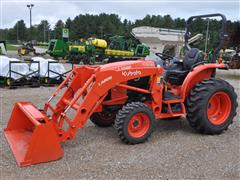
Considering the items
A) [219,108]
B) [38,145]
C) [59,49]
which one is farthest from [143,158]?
[59,49]

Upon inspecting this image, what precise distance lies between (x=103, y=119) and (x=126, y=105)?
0.99 metres

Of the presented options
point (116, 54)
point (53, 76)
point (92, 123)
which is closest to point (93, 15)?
point (116, 54)

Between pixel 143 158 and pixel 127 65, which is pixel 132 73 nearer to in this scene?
pixel 127 65

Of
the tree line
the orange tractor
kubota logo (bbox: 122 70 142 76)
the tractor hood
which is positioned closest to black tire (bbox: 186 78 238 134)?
the orange tractor

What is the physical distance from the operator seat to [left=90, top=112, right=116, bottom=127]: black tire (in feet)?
3.88

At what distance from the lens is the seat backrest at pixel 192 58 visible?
5.50 m

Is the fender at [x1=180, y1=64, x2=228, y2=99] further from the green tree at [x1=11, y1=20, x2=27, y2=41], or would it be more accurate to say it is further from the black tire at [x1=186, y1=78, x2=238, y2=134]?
the green tree at [x1=11, y1=20, x2=27, y2=41]

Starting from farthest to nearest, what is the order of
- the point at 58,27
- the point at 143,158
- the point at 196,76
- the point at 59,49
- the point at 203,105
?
the point at 58,27, the point at 59,49, the point at 196,76, the point at 203,105, the point at 143,158

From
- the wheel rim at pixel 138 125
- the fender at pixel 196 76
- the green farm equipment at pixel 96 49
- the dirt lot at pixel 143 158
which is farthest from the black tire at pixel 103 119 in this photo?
the green farm equipment at pixel 96 49

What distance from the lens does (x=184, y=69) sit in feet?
18.6

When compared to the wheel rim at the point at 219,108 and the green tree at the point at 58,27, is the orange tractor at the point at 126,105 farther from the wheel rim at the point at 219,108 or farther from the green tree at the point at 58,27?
the green tree at the point at 58,27

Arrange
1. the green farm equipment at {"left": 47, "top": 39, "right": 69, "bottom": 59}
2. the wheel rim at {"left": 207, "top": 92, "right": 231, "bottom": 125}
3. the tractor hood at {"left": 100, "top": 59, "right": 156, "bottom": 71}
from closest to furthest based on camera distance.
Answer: the tractor hood at {"left": 100, "top": 59, "right": 156, "bottom": 71}, the wheel rim at {"left": 207, "top": 92, "right": 231, "bottom": 125}, the green farm equipment at {"left": 47, "top": 39, "right": 69, "bottom": 59}

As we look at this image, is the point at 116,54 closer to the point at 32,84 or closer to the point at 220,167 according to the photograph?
the point at 32,84

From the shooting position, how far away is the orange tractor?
4.24 metres
